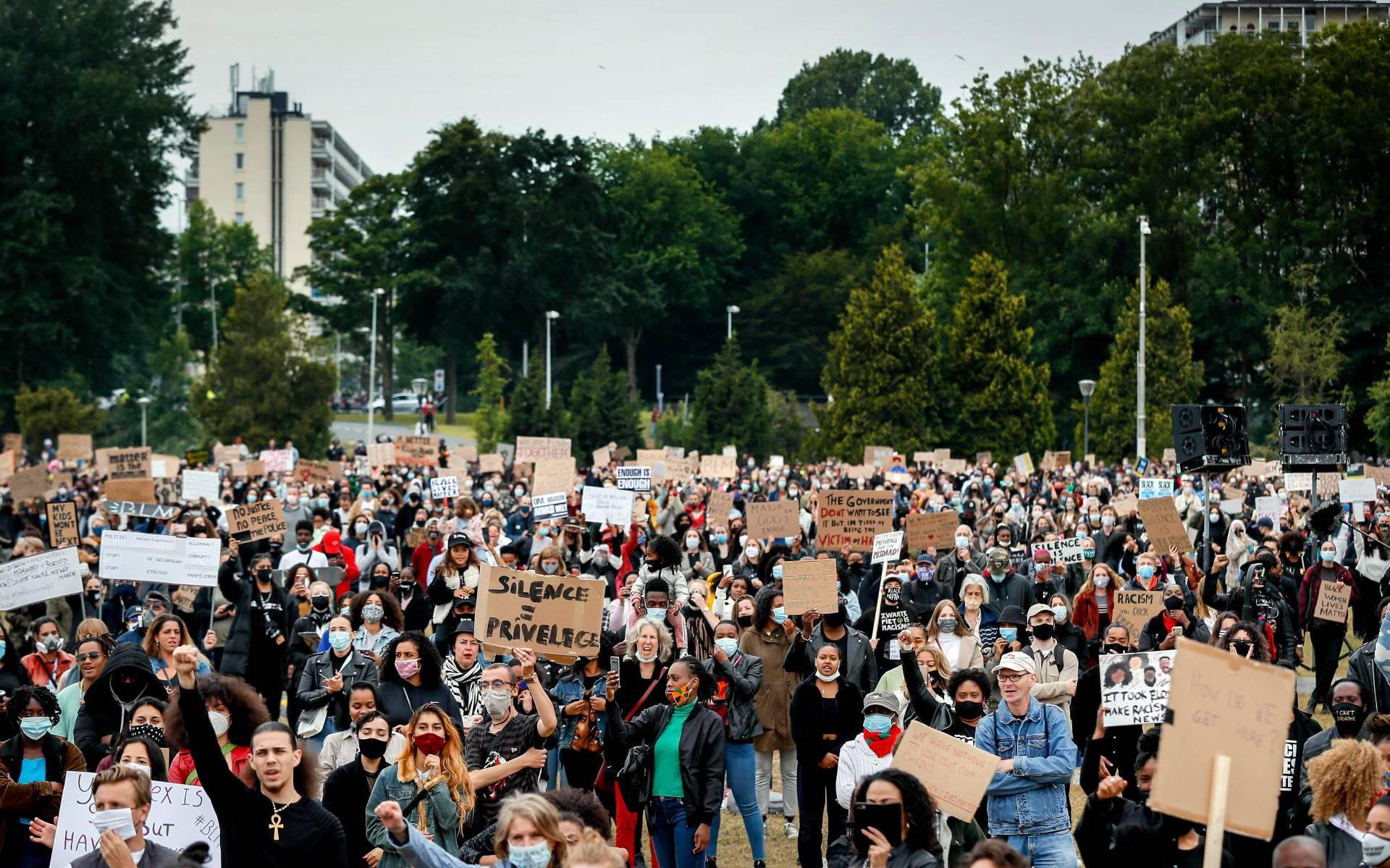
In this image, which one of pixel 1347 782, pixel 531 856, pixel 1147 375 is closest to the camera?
pixel 531 856

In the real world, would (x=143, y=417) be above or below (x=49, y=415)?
below

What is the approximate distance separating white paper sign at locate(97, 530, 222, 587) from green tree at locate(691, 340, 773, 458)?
150 feet

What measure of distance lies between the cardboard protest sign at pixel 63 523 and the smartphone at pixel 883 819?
14.3m

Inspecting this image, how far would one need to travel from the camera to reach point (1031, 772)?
8539mm

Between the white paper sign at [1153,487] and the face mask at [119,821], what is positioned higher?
the white paper sign at [1153,487]

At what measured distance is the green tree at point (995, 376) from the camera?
52.9m

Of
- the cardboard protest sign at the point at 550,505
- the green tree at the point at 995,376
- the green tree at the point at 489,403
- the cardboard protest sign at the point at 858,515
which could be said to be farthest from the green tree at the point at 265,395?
the cardboard protest sign at the point at 858,515

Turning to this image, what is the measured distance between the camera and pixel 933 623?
12055 millimetres

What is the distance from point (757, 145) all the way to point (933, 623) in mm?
84928

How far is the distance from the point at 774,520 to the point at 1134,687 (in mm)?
10509

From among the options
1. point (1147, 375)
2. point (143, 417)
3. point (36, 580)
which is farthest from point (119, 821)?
point (143, 417)

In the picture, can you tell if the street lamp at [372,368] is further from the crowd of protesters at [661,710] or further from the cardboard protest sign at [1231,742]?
the cardboard protest sign at [1231,742]

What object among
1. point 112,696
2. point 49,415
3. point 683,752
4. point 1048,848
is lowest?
point 1048,848

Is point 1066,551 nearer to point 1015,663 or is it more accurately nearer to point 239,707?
point 1015,663
